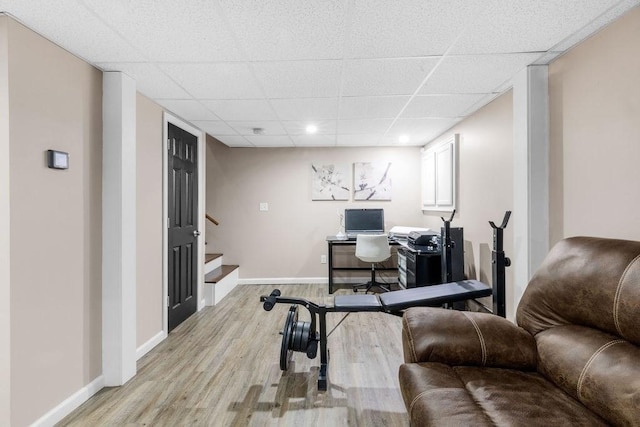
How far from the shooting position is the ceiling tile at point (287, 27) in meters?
1.52

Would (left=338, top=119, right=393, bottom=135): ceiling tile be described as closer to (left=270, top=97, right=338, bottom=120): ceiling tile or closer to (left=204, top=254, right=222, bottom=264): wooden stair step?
(left=270, top=97, right=338, bottom=120): ceiling tile

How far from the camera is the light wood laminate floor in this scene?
1.86 metres

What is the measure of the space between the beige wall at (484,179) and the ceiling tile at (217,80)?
2.15 m

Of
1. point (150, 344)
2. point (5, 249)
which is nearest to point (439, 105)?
point (5, 249)

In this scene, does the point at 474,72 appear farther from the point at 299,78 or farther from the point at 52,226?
the point at 52,226

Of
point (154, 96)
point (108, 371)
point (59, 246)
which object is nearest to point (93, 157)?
point (59, 246)

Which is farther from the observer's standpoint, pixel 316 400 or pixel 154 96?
pixel 154 96

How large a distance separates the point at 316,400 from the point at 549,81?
272 cm

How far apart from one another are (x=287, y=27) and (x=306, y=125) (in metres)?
2.01

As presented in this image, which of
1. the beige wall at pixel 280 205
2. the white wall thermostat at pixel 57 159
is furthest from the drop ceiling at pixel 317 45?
the beige wall at pixel 280 205

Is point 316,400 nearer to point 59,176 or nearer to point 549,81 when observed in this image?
point 59,176

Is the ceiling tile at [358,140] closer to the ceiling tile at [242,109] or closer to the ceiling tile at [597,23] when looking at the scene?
the ceiling tile at [242,109]

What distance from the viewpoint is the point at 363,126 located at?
12.3 ft

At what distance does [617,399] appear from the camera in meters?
1.07
